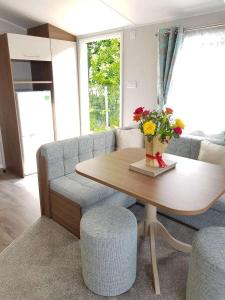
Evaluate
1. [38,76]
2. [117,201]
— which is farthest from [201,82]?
[38,76]

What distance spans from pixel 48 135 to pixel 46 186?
1.62 metres

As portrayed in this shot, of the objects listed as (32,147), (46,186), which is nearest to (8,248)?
(46,186)

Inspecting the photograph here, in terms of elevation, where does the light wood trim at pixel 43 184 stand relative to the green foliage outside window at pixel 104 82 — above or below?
below

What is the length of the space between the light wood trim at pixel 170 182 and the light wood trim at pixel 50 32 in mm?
2548

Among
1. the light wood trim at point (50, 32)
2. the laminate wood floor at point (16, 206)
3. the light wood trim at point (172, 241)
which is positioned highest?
the light wood trim at point (50, 32)

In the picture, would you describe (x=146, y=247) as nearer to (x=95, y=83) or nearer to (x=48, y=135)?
(x=48, y=135)

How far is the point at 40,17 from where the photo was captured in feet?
11.0

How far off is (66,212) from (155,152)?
1.08 m

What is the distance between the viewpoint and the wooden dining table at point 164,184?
1.33 meters

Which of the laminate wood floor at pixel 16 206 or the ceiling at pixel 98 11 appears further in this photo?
the ceiling at pixel 98 11

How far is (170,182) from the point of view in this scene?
159 cm

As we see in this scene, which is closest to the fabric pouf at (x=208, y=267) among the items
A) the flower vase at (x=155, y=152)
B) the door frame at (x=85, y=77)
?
the flower vase at (x=155, y=152)

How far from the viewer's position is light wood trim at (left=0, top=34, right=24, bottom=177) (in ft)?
10.7

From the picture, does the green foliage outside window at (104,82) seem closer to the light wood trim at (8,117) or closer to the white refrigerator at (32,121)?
the white refrigerator at (32,121)
